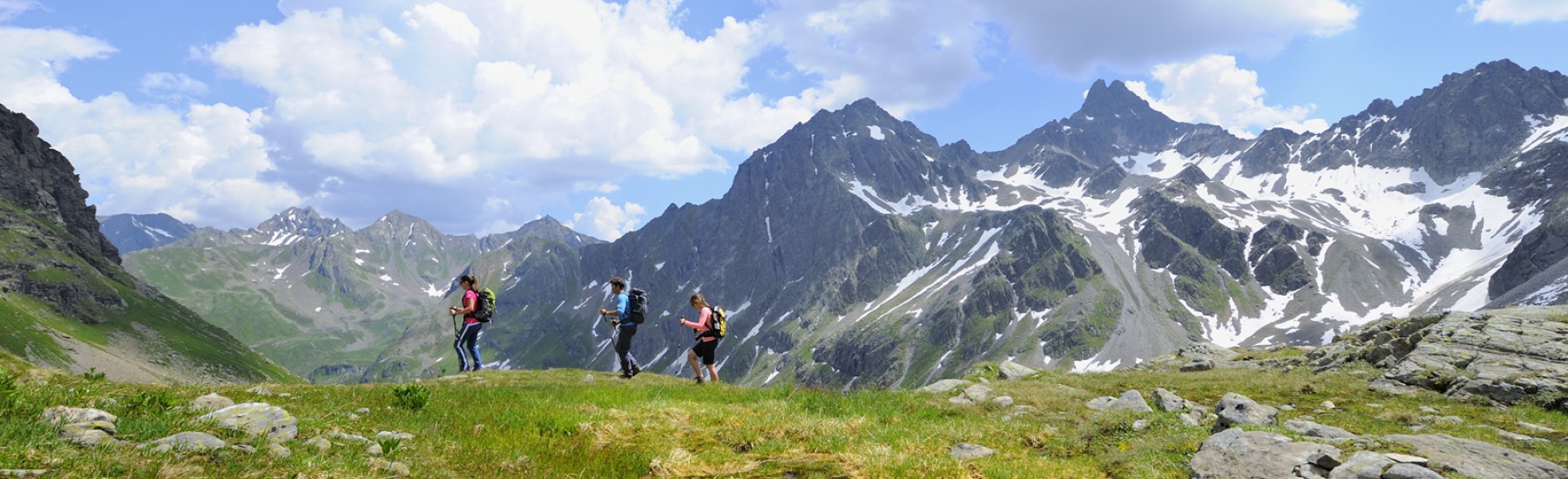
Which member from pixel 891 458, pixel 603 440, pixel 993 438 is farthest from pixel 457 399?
pixel 993 438

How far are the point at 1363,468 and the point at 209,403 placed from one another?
1608 centimetres

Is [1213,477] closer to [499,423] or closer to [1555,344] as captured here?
[499,423]

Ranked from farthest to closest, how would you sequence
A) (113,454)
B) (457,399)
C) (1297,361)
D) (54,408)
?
(1297,361)
(457,399)
(54,408)
(113,454)

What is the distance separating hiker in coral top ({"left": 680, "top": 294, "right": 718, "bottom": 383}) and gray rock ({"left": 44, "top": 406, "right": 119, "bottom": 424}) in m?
12.9

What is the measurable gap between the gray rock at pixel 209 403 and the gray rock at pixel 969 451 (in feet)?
35.6

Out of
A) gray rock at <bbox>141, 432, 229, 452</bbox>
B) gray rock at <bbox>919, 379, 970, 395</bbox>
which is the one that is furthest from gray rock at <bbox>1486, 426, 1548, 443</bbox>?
gray rock at <bbox>141, 432, 229, 452</bbox>

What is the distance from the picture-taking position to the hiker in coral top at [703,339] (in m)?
20.4

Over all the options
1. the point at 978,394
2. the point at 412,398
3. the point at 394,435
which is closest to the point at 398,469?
the point at 394,435

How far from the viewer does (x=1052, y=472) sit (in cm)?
938

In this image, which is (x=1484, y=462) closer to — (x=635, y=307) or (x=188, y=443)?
(x=188, y=443)

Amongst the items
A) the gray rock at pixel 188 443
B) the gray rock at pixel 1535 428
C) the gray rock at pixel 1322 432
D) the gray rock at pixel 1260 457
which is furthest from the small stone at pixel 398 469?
the gray rock at pixel 1535 428

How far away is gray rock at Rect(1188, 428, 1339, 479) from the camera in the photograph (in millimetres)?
8703

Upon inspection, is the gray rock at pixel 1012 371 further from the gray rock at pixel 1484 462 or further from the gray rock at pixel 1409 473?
the gray rock at pixel 1409 473

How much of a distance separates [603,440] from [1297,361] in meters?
34.1
